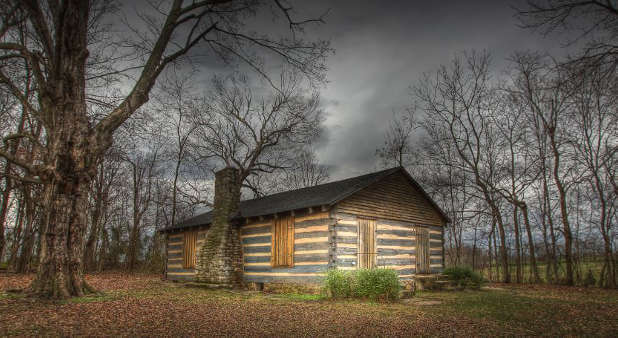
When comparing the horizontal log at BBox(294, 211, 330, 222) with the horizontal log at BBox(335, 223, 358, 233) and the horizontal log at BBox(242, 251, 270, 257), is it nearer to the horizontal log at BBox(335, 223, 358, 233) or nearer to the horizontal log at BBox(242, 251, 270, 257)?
the horizontal log at BBox(335, 223, 358, 233)

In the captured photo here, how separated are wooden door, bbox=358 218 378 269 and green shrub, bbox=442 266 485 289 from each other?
418cm

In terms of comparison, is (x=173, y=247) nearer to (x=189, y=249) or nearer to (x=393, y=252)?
(x=189, y=249)

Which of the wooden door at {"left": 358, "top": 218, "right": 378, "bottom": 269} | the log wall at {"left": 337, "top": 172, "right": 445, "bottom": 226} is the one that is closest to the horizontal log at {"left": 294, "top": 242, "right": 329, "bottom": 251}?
the log wall at {"left": 337, "top": 172, "right": 445, "bottom": 226}

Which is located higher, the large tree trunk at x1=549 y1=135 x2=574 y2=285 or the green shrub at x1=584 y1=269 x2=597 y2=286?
the large tree trunk at x1=549 y1=135 x2=574 y2=285

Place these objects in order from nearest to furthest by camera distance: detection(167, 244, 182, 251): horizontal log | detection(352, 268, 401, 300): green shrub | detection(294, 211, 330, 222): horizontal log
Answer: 1. detection(352, 268, 401, 300): green shrub
2. detection(294, 211, 330, 222): horizontal log
3. detection(167, 244, 182, 251): horizontal log

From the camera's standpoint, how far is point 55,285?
9156 mm

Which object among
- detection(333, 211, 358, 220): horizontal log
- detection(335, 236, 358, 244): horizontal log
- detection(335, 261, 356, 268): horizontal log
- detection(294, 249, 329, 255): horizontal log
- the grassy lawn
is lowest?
the grassy lawn

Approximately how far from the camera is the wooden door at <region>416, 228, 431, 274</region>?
18.1 m

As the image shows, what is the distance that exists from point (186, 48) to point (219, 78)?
490 inches

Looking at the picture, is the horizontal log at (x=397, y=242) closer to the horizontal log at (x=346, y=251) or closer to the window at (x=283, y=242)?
the horizontal log at (x=346, y=251)

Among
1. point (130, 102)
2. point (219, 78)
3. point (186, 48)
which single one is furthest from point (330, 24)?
point (219, 78)

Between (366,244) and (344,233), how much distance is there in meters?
1.52

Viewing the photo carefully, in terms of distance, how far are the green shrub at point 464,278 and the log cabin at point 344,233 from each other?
66.6 inches

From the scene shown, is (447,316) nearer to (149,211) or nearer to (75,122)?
(75,122)
